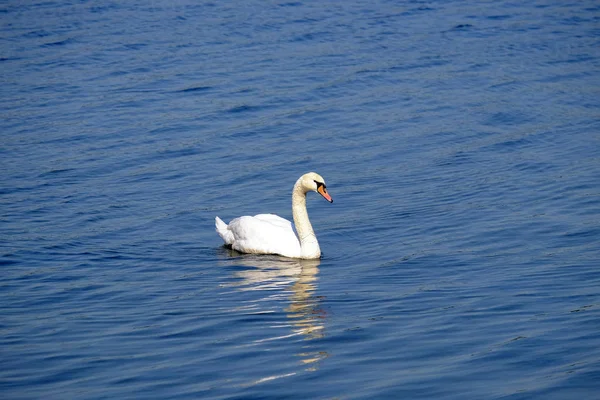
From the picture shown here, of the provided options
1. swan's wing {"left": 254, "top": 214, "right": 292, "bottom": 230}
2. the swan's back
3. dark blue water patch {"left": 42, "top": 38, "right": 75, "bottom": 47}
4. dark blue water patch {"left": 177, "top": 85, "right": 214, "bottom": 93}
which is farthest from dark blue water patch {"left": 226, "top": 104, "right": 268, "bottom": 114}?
dark blue water patch {"left": 42, "top": 38, "right": 75, "bottom": 47}

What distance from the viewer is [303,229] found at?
14.7 meters

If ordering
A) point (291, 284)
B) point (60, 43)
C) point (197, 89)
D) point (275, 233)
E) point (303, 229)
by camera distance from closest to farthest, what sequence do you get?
point (291, 284)
point (303, 229)
point (275, 233)
point (197, 89)
point (60, 43)

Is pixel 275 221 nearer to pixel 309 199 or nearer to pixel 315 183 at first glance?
pixel 315 183

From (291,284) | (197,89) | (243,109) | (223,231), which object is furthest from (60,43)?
(291,284)

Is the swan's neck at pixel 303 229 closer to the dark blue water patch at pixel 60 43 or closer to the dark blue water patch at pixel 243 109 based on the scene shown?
the dark blue water patch at pixel 243 109

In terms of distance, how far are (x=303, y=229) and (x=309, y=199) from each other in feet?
11.3

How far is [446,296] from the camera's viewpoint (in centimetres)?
1145

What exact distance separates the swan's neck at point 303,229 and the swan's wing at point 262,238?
0.17 meters

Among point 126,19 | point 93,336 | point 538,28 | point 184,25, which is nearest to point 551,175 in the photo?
point 93,336

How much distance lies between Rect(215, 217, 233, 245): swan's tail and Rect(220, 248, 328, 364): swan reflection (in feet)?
0.61

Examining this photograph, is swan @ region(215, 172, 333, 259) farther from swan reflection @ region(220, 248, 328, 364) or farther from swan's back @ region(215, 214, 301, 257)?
swan reflection @ region(220, 248, 328, 364)

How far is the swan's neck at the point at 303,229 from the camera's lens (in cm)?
1434

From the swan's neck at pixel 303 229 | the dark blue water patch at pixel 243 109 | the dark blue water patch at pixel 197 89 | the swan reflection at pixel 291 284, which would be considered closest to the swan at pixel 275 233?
the swan's neck at pixel 303 229

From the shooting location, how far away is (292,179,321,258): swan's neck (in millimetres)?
14344
